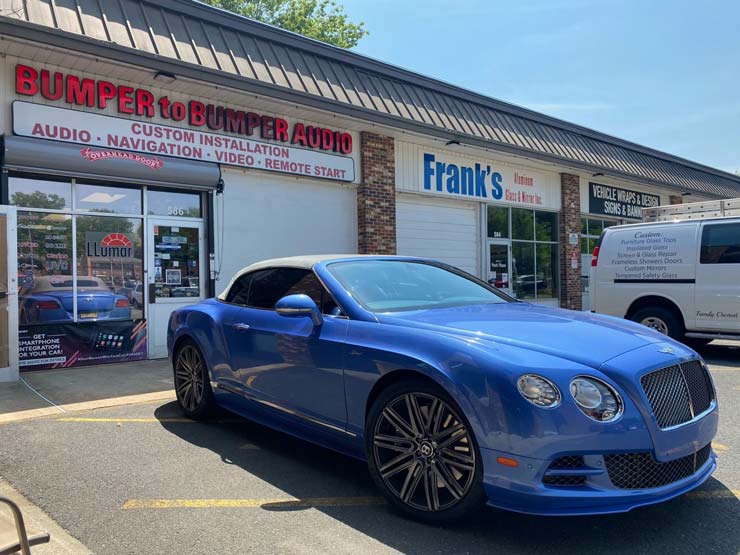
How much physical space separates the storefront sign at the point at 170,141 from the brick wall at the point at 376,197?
0.45 metres

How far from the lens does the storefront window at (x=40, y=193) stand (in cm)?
791

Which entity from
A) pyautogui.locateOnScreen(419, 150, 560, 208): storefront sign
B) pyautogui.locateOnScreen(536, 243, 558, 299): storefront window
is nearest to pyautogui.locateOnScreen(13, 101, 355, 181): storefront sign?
pyautogui.locateOnScreen(419, 150, 560, 208): storefront sign

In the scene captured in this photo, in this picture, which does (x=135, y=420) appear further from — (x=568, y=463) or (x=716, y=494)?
(x=716, y=494)

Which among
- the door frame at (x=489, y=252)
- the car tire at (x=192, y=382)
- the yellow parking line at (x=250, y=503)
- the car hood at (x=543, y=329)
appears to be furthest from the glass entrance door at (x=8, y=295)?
the door frame at (x=489, y=252)

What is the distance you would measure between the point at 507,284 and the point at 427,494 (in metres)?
12.6

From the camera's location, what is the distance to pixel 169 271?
9.43m

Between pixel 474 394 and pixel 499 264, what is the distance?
12611 millimetres

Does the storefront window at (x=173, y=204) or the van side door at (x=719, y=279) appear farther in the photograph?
the storefront window at (x=173, y=204)

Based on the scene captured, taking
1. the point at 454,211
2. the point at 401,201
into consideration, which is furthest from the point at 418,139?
the point at 454,211

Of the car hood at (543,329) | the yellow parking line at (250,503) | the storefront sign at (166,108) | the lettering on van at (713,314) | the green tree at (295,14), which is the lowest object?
the yellow parking line at (250,503)

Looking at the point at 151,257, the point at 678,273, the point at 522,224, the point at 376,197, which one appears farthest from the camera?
the point at 522,224

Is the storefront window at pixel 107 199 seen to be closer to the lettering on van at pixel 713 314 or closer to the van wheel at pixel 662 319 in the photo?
the van wheel at pixel 662 319

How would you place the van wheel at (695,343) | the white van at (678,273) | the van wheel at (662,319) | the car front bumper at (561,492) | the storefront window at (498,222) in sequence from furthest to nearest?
the storefront window at (498,222) → the van wheel at (695,343) → the van wheel at (662,319) → the white van at (678,273) → the car front bumper at (561,492)

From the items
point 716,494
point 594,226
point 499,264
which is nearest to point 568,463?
point 716,494
